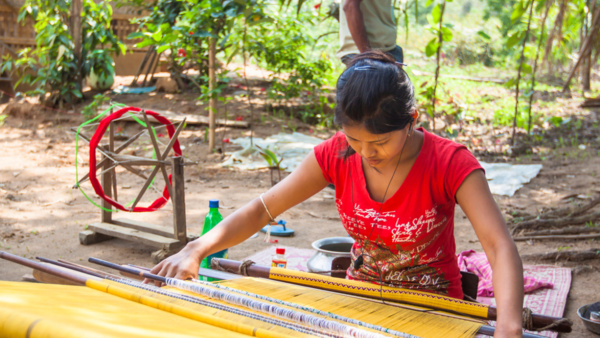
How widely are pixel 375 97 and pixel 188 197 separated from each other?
3650 millimetres

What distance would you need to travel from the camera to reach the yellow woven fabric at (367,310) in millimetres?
1060

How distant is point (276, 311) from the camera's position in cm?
102

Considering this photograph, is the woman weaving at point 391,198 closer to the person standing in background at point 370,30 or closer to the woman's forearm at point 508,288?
the woman's forearm at point 508,288

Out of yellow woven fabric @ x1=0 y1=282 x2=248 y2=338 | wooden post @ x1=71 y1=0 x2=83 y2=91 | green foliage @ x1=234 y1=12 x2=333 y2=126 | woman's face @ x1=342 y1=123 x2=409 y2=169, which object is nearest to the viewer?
yellow woven fabric @ x1=0 y1=282 x2=248 y2=338

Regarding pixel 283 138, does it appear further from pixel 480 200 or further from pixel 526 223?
pixel 480 200

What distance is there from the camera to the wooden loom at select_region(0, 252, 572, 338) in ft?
2.92

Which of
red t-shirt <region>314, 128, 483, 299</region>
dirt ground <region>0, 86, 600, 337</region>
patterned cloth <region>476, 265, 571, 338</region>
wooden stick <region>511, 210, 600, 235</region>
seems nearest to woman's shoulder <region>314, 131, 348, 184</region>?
red t-shirt <region>314, 128, 483, 299</region>

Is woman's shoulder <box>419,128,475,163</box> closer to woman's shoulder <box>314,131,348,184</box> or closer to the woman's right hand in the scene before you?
woman's shoulder <box>314,131,348,184</box>

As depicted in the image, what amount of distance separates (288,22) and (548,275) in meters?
5.31

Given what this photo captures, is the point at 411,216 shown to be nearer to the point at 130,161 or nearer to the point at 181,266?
the point at 181,266

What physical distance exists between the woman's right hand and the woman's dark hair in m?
0.57

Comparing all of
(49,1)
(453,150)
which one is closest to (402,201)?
(453,150)

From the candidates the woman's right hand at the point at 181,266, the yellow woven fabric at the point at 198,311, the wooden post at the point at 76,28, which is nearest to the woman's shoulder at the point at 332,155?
the woman's right hand at the point at 181,266

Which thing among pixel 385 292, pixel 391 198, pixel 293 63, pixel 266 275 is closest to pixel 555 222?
pixel 391 198
